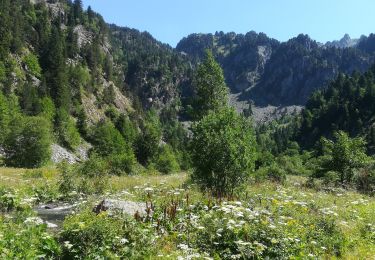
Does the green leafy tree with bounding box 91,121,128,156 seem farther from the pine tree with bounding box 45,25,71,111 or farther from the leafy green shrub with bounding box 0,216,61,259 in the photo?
the leafy green shrub with bounding box 0,216,61,259

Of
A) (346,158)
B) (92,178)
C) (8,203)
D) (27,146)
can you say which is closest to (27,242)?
(8,203)

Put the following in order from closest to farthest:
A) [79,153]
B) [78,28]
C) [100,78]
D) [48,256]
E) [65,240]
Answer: [48,256] → [65,240] → [79,153] → [100,78] → [78,28]

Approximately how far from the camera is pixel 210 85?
45.2 metres

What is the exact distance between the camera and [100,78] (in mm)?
145750

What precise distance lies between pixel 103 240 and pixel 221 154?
10.5 metres

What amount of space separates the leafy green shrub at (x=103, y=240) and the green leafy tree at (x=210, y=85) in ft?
113

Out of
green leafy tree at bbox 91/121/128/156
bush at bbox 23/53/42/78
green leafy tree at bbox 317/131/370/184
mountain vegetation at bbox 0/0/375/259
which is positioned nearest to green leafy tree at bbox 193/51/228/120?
mountain vegetation at bbox 0/0/375/259

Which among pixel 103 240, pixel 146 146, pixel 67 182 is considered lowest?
pixel 103 240

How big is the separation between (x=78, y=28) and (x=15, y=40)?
191 feet

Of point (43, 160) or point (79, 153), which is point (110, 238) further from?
point (79, 153)

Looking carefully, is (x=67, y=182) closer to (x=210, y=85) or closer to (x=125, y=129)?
(x=210, y=85)

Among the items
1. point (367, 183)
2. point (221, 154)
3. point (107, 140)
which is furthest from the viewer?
point (107, 140)

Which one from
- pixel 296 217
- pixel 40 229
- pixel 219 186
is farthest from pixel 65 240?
pixel 219 186

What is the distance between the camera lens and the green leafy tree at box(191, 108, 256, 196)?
64.5 feet
